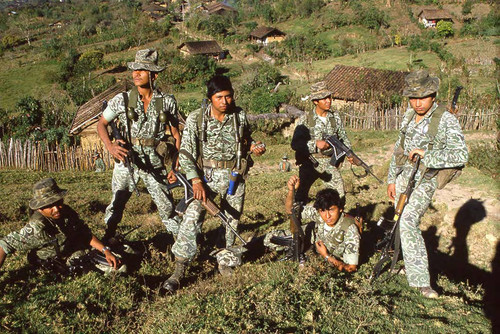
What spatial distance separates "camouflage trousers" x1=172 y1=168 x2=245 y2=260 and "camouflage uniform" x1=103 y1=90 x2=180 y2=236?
2.81 feet

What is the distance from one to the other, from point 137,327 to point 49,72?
49.4m

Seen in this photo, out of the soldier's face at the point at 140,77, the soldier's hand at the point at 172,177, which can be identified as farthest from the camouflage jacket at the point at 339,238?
the soldier's face at the point at 140,77

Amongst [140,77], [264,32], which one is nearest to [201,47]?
[264,32]

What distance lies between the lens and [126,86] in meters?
18.7

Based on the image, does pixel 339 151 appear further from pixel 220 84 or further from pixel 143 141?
pixel 143 141

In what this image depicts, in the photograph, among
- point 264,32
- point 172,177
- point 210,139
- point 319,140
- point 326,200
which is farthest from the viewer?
point 264,32

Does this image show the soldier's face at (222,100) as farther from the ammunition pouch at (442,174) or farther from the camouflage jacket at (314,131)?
the ammunition pouch at (442,174)

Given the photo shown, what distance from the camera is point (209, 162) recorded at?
4.75 m

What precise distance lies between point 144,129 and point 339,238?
286cm

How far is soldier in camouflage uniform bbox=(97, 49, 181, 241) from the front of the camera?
5027mm

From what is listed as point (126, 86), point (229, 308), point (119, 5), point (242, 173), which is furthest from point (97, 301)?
point (119, 5)

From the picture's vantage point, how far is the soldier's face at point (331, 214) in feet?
15.0

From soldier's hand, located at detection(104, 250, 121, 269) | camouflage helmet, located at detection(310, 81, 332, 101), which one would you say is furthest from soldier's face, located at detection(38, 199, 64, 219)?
camouflage helmet, located at detection(310, 81, 332, 101)

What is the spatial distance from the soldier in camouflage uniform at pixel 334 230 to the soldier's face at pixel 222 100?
3.77 feet
